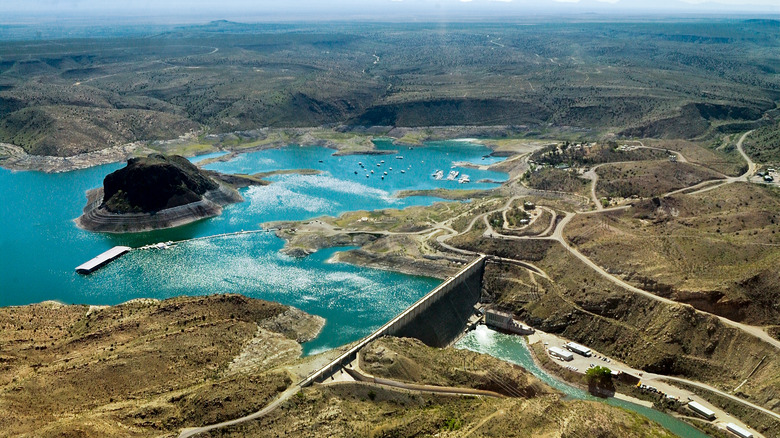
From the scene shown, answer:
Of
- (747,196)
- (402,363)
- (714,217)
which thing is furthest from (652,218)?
(402,363)

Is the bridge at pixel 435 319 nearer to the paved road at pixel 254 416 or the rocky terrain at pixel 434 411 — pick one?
the paved road at pixel 254 416

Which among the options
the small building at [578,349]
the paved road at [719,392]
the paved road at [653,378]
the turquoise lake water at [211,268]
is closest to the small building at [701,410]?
the paved road at [653,378]

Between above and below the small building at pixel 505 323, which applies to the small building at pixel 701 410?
below

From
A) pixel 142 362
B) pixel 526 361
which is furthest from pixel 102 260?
pixel 526 361

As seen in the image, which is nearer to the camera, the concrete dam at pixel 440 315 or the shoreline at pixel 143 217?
the concrete dam at pixel 440 315

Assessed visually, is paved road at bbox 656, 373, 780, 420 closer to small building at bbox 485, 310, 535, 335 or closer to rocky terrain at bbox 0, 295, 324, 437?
small building at bbox 485, 310, 535, 335

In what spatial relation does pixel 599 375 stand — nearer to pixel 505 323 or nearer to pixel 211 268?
pixel 505 323

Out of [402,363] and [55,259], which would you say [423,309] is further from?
[55,259]
